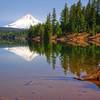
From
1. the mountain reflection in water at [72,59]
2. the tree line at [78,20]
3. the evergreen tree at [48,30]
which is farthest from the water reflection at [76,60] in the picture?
the evergreen tree at [48,30]

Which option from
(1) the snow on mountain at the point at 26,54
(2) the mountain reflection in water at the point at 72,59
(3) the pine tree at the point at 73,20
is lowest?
(1) the snow on mountain at the point at 26,54

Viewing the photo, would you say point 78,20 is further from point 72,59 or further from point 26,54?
point 72,59

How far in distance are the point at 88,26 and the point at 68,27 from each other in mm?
11450

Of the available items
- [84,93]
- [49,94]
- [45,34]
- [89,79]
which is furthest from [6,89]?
[45,34]

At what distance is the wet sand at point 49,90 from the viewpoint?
18.4 meters

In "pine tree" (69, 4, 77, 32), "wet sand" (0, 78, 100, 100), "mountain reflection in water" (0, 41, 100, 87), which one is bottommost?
"mountain reflection in water" (0, 41, 100, 87)

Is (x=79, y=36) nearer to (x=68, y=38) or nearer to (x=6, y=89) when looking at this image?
(x=68, y=38)

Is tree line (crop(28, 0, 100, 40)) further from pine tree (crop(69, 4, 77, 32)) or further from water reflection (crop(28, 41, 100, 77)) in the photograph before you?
water reflection (crop(28, 41, 100, 77))

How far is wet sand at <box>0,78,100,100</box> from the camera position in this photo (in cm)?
1841

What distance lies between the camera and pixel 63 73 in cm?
2888

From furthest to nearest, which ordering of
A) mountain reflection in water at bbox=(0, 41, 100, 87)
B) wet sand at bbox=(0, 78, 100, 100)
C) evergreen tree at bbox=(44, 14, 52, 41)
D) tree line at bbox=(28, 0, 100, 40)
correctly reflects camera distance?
1. evergreen tree at bbox=(44, 14, 52, 41)
2. tree line at bbox=(28, 0, 100, 40)
3. mountain reflection in water at bbox=(0, 41, 100, 87)
4. wet sand at bbox=(0, 78, 100, 100)

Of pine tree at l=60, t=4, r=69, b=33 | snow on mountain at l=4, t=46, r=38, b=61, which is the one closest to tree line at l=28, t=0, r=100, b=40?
pine tree at l=60, t=4, r=69, b=33

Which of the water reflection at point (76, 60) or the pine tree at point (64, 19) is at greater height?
the pine tree at point (64, 19)

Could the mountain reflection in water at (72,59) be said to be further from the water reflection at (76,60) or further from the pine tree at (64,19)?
the pine tree at (64,19)
